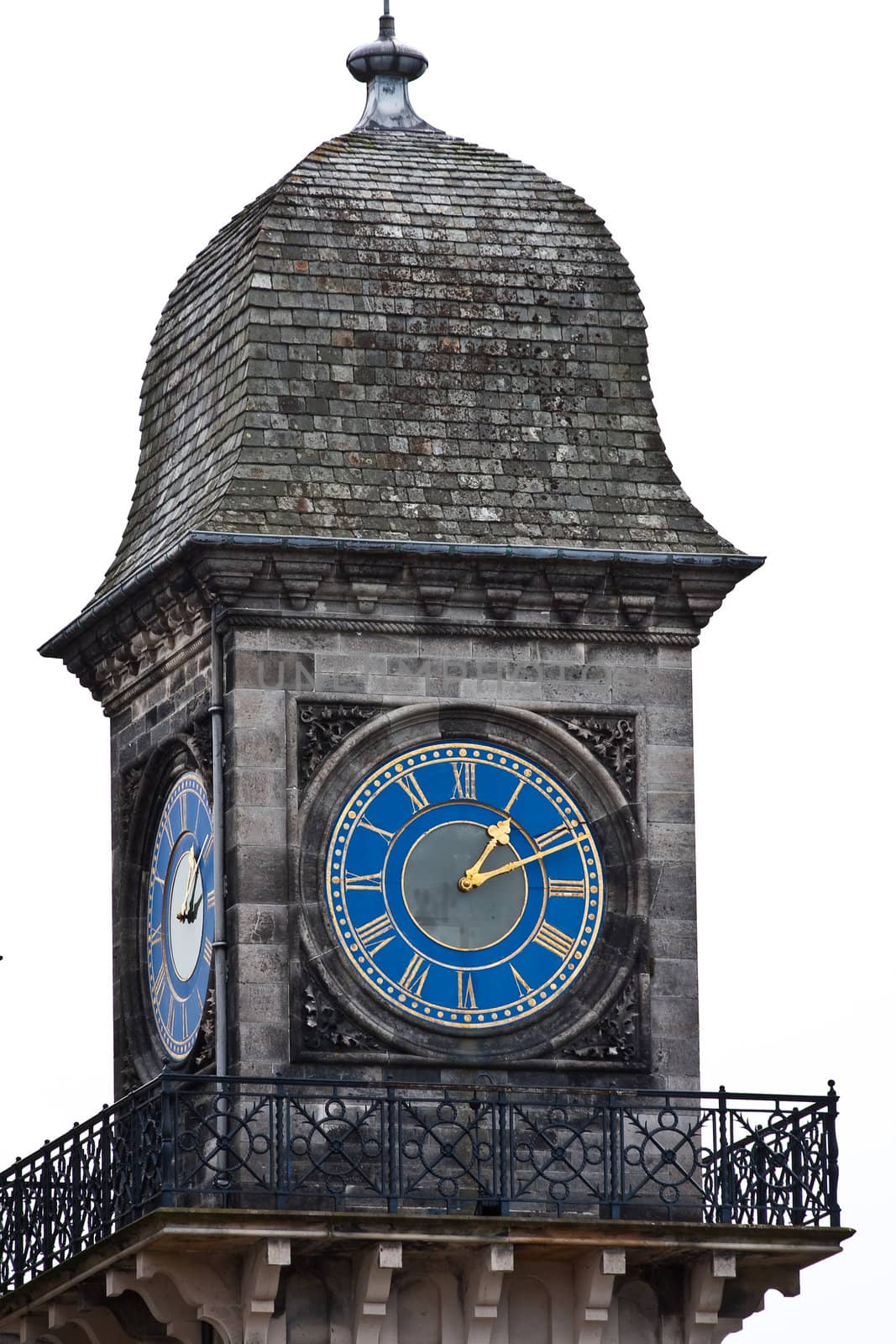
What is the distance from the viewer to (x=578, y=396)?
42.5 meters

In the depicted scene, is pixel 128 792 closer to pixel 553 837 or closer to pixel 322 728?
pixel 322 728

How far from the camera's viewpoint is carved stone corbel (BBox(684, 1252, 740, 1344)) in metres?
40.3

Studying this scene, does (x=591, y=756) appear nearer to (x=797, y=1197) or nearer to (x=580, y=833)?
(x=580, y=833)

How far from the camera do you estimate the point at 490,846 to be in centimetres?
4122

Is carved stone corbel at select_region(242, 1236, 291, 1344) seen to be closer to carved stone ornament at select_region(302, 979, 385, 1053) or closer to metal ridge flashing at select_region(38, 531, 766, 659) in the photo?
carved stone ornament at select_region(302, 979, 385, 1053)

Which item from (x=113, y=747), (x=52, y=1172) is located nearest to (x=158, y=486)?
(x=113, y=747)

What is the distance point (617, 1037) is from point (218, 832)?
311cm

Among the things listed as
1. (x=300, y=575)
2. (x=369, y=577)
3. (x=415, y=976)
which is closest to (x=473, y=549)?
(x=369, y=577)

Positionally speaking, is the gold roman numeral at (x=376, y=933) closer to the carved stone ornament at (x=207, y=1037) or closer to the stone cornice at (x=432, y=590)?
the carved stone ornament at (x=207, y=1037)

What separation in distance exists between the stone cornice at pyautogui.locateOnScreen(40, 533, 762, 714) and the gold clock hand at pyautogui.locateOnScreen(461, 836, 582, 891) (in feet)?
4.88

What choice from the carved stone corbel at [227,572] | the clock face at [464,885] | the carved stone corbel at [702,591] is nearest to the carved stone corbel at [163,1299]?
the clock face at [464,885]

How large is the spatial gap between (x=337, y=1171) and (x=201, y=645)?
3979 millimetres

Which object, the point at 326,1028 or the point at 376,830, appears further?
the point at 376,830

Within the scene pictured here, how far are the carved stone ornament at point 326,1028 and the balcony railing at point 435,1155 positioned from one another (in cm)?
32
